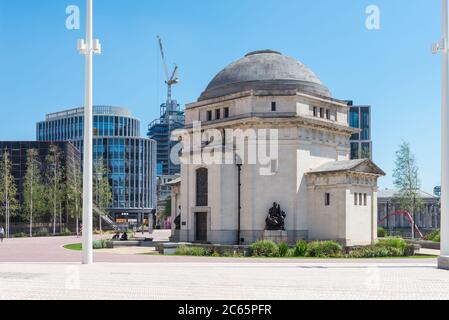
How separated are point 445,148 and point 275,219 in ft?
80.7

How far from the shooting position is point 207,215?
170ft

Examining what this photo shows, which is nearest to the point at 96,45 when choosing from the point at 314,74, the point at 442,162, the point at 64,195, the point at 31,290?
the point at 31,290

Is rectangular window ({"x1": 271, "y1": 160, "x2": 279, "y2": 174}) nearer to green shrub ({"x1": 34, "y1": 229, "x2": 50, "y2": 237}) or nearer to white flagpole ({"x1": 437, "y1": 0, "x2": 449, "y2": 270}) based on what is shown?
white flagpole ({"x1": 437, "y1": 0, "x2": 449, "y2": 270})

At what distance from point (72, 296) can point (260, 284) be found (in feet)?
20.3

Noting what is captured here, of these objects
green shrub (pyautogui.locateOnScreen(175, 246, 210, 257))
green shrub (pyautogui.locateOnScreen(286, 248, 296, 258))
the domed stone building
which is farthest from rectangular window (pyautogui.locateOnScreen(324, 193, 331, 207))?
green shrub (pyautogui.locateOnScreen(175, 246, 210, 257))

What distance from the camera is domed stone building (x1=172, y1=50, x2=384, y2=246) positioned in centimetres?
4888

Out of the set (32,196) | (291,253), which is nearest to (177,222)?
(291,253)

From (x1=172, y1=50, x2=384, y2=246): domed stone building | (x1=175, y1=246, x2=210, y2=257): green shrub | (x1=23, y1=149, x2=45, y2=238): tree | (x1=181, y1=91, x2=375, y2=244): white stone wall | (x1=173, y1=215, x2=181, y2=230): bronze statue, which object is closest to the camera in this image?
(x1=175, y1=246, x2=210, y2=257): green shrub

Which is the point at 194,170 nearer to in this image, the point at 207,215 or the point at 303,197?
the point at 207,215

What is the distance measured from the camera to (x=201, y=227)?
5284 centimetres

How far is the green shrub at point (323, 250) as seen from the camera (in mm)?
38812

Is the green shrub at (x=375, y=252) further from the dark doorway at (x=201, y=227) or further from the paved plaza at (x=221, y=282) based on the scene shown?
the dark doorway at (x=201, y=227)

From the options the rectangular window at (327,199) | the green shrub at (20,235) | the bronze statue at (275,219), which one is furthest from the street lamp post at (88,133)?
the green shrub at (20,235)

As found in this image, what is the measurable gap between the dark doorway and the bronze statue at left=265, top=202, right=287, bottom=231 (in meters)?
6.72
